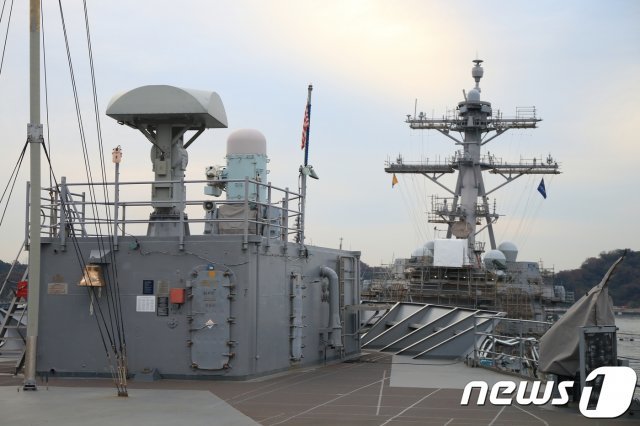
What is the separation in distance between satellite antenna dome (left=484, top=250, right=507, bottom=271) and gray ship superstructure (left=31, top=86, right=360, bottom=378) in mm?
37653

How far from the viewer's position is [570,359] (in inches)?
474

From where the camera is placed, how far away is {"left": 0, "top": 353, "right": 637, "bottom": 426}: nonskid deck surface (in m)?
10.9

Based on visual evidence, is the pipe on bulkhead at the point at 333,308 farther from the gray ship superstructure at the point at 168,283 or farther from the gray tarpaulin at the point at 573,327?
the gray tarpaulin at the point at 573,327

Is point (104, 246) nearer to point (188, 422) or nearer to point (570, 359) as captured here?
point (188, 422)

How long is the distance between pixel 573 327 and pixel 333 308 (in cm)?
799

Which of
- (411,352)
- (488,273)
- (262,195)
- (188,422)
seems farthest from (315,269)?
(488,273)

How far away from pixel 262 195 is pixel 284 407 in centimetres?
906

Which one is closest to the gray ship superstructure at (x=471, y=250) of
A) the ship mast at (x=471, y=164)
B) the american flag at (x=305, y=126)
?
the ship mast at (x=471, y=164)

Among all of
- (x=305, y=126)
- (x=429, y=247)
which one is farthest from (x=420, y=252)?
(x=305, y=126)

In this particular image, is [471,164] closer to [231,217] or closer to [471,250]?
[471,250]

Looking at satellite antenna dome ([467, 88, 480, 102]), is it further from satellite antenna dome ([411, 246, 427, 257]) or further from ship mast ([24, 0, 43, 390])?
ship mast ([24, 0, 43, 390])

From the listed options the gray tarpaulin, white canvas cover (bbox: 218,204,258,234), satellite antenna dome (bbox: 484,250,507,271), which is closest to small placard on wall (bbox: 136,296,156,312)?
white canvas cover (bbox: 218,204,258,234)

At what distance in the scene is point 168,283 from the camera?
15.7 m

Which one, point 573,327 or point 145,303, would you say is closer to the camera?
point 573,327
